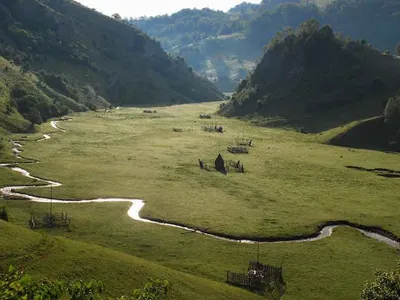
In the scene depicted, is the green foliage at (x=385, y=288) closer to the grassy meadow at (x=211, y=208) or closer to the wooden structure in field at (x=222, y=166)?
the grassy meadow at (x=211, y=208)

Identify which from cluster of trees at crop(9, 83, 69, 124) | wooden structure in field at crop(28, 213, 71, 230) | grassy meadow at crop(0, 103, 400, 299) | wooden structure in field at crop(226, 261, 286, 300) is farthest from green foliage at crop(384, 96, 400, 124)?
cluster of trees at crop(9, 83, 69, 124)

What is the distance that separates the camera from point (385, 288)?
33.0 m

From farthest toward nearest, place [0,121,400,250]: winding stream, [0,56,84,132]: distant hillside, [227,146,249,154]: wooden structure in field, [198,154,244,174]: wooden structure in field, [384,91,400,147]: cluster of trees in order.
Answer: [384,91,400,147]: cluster of trees, [0,56,84,132]: distant hillside, [227,146,249,154]: wooden structure in field, [198,154,244,174]: wooden structure in field, [0,121,400,250]: winding stream

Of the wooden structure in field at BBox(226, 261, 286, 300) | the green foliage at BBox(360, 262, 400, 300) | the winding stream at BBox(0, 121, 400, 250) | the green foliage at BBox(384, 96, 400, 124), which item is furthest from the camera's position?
the green foliage at BBox(384, 96, 400, 124)

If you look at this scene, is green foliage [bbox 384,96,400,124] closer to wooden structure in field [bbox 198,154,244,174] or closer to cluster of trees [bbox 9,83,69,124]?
wooden structure in field [bbox 198,154,244,174]

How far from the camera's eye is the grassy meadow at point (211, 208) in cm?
4900

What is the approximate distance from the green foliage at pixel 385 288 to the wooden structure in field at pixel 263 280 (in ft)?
45.6

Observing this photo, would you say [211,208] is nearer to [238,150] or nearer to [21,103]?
[238,150]

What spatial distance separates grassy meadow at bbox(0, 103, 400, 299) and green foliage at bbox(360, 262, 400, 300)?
1357 centimetres

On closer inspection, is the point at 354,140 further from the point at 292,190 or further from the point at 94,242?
the point at 94,242

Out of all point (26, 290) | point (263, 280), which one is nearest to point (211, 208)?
point (263, 280)

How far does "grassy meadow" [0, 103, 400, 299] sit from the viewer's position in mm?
49000

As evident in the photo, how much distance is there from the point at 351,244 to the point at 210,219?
21941mm

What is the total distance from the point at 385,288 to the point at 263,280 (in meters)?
17.2
